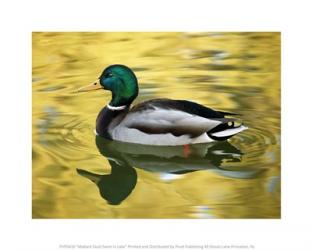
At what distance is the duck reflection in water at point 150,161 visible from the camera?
328 inches

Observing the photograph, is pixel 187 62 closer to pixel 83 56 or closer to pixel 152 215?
pixel 83 56

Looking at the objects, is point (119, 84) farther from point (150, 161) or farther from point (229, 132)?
point (229, 132)

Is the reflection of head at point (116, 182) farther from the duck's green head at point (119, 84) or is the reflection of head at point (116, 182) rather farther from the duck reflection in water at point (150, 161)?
the duck's green head at point (119, 84)

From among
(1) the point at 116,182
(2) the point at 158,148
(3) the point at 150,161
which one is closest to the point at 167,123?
(2) the point at 158,148

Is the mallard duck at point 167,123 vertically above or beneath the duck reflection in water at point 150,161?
above

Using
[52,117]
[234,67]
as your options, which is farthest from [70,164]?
Result: [234,67]

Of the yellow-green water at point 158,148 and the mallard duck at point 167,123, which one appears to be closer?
the yellow-green water at point 158,148

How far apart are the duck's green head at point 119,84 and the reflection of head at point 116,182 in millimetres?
776

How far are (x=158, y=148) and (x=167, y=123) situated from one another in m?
0.22

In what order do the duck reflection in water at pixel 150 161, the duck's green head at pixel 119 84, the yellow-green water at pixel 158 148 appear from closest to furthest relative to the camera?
the yellow-green water at pixel 158 148, the duck reflection in water at pixel 150 161, the duck's green head at pixel 119 84

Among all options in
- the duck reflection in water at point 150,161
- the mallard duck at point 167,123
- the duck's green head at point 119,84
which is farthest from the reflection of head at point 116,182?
the duck's green head at point 119,84

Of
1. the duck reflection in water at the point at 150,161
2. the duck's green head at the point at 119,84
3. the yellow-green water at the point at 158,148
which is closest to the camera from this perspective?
the yellow-green water at the point at 158,148

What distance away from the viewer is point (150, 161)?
8.56 meters

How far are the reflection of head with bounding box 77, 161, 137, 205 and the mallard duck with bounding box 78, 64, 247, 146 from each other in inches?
16.2
